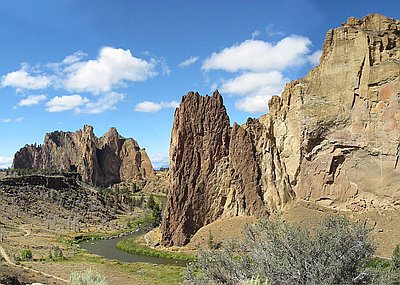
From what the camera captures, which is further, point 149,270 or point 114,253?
point 114,253

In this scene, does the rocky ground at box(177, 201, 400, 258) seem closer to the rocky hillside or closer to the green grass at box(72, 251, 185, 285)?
the rocky hillside

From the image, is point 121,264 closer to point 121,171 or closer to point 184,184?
point 184,184

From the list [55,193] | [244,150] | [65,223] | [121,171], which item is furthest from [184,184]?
[121,171]

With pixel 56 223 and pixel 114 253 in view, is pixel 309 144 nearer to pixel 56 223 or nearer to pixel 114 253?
pixel 114 253

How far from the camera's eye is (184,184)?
6756 centimetres

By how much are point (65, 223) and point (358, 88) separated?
7042 centimetres

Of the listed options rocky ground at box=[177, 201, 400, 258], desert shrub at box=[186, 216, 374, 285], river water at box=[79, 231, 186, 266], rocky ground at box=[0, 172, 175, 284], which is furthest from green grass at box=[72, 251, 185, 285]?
desert shrub at box=[186, 216, 374, 285]

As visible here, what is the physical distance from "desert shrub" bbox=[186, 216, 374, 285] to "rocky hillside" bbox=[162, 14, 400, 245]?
40.3m

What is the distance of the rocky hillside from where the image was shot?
5638cm

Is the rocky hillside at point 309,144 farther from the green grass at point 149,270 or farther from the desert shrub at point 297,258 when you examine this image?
the desert shrub at point 297,258

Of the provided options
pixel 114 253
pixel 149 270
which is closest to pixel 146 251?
pixel 114 253

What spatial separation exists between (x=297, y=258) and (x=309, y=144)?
154 feet

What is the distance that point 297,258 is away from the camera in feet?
56.2

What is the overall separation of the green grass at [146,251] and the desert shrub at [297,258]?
1541 inches
